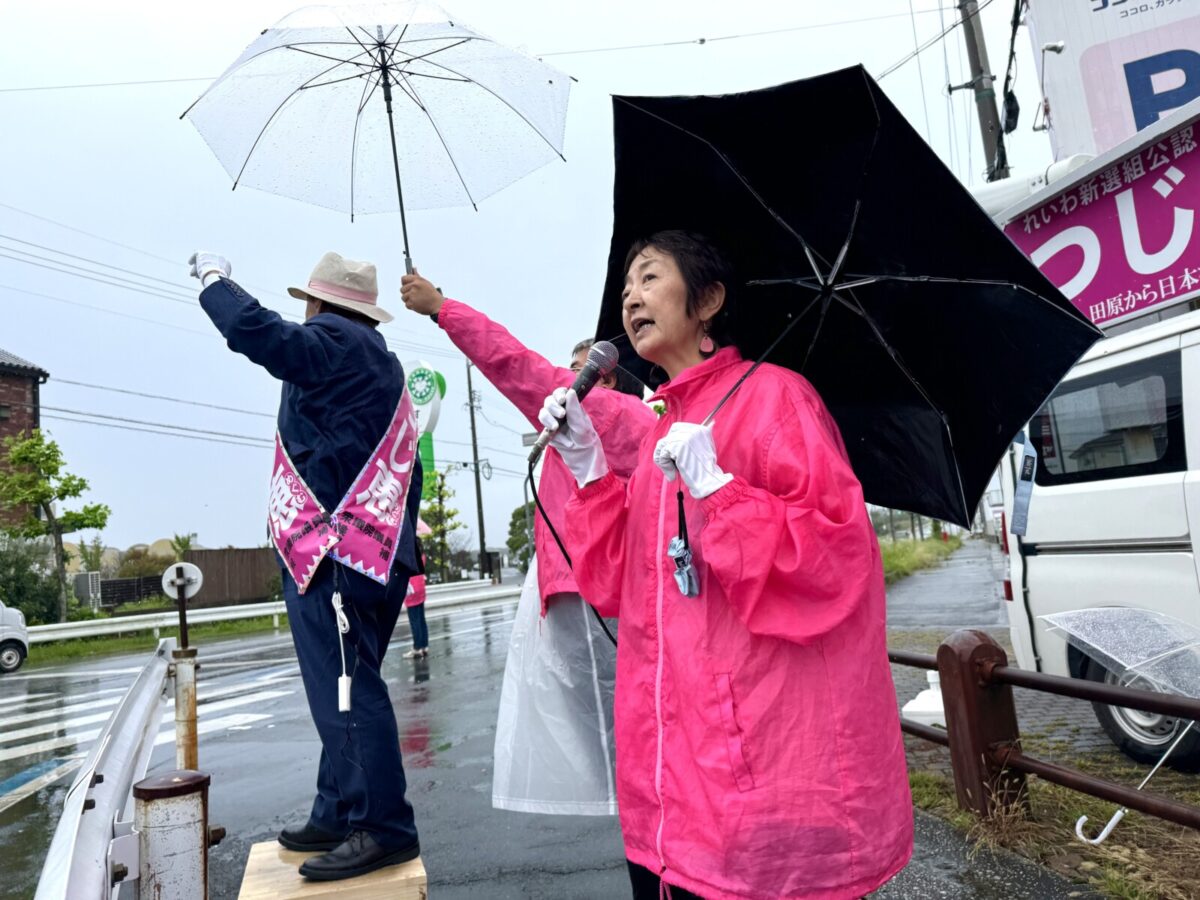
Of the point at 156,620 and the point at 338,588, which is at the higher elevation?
the point at 338,588

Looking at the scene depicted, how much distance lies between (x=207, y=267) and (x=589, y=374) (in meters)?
1.24

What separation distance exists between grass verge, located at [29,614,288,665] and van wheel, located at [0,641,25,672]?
1.63 m

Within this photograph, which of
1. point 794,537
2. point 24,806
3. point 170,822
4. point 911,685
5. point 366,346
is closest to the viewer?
point 794,537

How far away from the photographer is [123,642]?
58.8 feet

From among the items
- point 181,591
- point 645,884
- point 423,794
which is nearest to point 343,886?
point 645,884

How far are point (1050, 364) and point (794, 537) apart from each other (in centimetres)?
87

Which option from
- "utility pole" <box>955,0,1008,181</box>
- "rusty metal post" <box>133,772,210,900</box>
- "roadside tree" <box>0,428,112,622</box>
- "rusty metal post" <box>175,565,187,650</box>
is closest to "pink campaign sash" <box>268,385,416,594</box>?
"rusty metal post" <box>133,772,210,900</box>

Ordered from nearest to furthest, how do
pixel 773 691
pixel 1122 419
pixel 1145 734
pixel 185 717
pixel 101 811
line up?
pixel 773 691, pixel 101 811, pixel 185 717, pixel 1145 734, pixel 1122 419

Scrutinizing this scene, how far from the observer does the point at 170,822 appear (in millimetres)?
2121

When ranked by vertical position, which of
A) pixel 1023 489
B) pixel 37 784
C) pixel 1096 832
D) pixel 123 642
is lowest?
pixel 1096 832

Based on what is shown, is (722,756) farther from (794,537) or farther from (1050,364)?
(1050,364)

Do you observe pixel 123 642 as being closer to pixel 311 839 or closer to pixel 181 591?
pixel 181 591

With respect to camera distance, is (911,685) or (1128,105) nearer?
(911,685)

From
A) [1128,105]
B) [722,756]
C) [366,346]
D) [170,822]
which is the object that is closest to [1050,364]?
[722,756]
